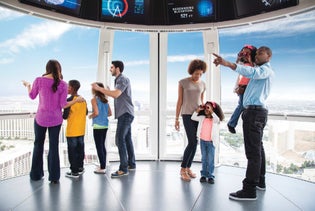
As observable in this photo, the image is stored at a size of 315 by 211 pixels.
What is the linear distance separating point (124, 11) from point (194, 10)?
3.67 ft

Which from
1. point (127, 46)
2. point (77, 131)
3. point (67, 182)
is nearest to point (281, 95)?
point (127, 46)

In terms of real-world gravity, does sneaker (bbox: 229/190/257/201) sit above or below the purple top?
below

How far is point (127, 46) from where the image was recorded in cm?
501

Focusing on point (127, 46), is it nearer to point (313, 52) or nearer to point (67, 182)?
point (67, 182)

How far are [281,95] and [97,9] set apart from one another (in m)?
3.20

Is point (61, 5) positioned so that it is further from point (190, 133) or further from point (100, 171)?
point (190, 133)

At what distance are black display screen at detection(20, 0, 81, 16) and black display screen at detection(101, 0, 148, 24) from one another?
17.0 inches

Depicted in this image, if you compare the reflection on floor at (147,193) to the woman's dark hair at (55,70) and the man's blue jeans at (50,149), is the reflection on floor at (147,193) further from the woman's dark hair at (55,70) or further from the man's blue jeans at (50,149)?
the woman's dark hair at (55,70)

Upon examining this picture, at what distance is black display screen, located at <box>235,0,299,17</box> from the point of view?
3701mm

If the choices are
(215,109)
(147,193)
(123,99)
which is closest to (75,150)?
(123,99)

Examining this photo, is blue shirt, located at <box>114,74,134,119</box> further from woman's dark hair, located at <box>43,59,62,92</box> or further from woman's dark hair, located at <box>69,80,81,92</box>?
woman's dark hair, located at <box>43,59,62,92</box>

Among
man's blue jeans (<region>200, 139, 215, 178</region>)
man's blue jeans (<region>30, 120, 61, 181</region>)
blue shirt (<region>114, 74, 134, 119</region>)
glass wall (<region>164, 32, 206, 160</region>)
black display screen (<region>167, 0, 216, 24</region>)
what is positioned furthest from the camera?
glass wall (<region>164, 32, 206, 160</region>)

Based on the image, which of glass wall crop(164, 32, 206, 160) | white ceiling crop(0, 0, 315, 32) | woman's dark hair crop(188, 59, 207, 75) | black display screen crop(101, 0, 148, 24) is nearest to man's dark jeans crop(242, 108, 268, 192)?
woman's dark hair crop(188, 59, 207, 75)

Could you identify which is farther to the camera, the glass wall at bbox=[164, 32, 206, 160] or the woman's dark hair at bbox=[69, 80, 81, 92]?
the glass wall at bbox=[164, 32, 206, 160]
